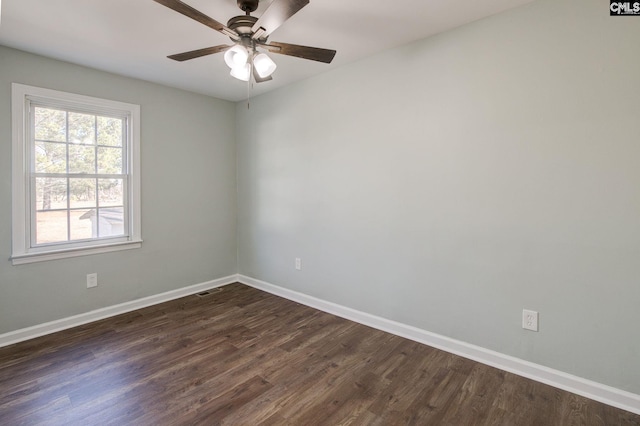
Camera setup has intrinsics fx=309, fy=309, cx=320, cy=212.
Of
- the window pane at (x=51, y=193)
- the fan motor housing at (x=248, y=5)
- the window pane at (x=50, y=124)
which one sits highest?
the fan motor housing at (x=248, y=5)

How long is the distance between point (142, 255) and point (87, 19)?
223 cm

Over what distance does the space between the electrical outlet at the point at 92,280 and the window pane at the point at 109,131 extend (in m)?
1.32

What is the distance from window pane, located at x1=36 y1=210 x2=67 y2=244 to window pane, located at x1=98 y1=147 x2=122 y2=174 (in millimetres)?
548

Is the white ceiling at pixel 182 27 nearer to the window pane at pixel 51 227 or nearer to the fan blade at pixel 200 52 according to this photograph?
the fan blade at pixel 200 52

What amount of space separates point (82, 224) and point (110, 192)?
0.40 metres

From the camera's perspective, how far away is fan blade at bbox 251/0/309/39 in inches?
55.3

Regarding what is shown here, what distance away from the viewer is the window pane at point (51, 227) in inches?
110

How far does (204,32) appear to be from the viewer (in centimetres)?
234

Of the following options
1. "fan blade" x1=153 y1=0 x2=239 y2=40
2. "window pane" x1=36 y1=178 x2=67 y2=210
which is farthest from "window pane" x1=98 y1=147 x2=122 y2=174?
"fan blade" x1=153 y1=0 x2=239 y2=40

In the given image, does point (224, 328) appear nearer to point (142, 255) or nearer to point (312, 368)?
point (312, 368)

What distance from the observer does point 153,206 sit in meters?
3.49

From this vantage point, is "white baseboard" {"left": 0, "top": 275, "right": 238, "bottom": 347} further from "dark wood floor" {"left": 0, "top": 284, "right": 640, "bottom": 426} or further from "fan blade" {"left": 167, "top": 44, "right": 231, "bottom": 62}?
"fan blade" {"left": 167, "top": 44, "right": 231, "bottom": 62}

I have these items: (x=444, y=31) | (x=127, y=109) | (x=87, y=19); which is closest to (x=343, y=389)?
(x=444, y=31)

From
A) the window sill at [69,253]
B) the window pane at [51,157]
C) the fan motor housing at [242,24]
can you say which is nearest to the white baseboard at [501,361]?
the window sill at [69,253]
